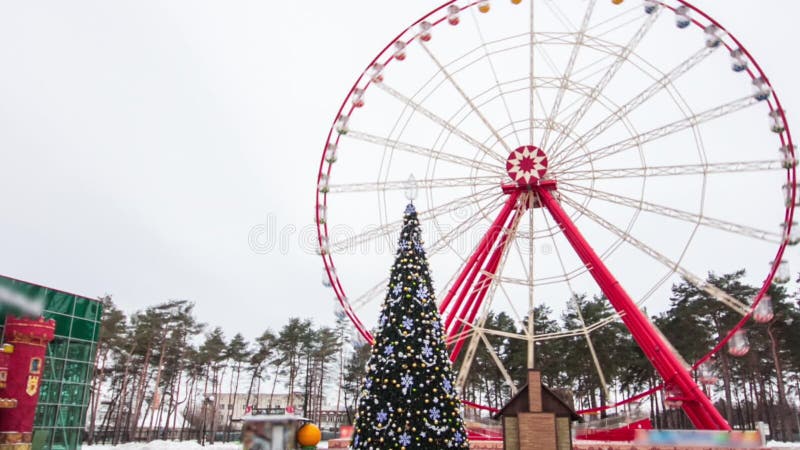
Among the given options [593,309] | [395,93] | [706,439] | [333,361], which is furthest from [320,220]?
[333,361]

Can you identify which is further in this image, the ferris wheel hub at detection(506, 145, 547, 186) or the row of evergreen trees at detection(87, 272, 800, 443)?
the row of evergreen trees at detection(87, 272, 800, 443)

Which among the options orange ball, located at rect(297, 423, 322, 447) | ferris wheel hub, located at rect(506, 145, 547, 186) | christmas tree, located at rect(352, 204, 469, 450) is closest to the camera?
orange ball, located at rect(297, 423, 322, 447)

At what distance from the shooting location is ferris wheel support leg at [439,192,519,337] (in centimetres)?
1853

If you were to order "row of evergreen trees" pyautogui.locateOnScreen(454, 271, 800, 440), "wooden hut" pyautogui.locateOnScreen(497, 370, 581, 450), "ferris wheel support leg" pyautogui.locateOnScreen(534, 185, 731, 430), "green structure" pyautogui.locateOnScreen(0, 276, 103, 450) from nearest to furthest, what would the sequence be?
"wooden hut" pyautogui.locateOnScreen(497, 370, 581, 450) < "ferris wheel support leg" pyautogui.locateOnScreen(534, 185, 731, 430) < "green structure" pyautogui.locateOnScreen(0, 276, 103, 450) < "row of evergreen trees" pyautogui.locateOnScreen(454, 271, 800, 440)

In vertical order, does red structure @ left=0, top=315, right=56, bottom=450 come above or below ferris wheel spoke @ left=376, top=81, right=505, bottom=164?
below

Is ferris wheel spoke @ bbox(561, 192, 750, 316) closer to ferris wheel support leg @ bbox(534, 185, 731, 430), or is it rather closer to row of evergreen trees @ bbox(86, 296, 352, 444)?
ferris wheel support leg @ bbox(534, 185, 731, 430)

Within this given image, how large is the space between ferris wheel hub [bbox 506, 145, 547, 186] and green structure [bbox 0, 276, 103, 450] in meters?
15.9

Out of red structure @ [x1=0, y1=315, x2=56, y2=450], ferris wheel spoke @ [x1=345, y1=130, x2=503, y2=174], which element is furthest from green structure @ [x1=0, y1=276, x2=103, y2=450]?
ferris wheel spoke @ [x1=345, y1=130, x2=503, y2=174]

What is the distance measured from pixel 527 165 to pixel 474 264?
3901mm

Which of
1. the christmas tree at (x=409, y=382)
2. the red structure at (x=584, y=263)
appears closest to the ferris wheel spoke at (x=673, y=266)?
the red structure at (x=584, y=263)

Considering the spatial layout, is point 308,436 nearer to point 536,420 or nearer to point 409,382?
point 409,382

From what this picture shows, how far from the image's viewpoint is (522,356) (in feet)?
127

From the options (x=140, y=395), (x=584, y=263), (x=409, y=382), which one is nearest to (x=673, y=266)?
(x=584, y=263)

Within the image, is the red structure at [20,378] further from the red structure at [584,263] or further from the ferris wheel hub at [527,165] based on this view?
the ferris wheel hub at [527,165]
